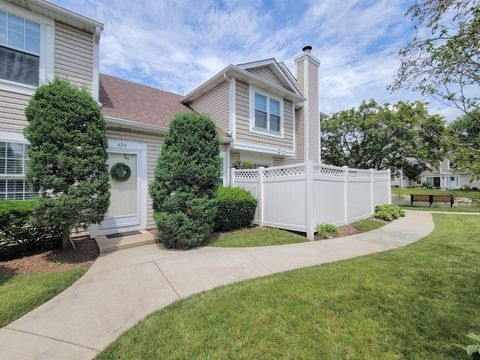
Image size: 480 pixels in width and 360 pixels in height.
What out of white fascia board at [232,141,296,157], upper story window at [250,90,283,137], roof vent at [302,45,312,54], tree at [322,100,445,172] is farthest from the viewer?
tree at [322,100,445,172]

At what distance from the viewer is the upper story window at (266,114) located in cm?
980

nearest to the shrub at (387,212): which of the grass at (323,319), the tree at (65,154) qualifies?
the grass at (323,319)

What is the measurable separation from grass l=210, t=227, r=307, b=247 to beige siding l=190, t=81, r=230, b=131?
174 inches

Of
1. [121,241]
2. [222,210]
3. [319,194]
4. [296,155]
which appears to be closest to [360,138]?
[296,155]

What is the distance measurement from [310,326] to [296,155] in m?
10.0

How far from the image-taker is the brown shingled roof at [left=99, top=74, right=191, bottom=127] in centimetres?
770

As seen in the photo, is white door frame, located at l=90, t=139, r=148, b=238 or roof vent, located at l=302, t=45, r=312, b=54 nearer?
white door frame, located at l=90, t=139, r=148, b=238

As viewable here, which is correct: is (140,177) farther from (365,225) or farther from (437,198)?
(437,198)

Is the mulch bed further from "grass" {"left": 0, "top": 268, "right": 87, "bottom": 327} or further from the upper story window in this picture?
the upper story window

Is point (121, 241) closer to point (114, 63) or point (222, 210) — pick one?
point (222, 210)

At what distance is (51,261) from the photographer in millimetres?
4762

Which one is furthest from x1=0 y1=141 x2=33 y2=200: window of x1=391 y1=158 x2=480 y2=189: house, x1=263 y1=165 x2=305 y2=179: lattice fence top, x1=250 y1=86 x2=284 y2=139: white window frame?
x1=391 y1=158 x2=480 y2=189: house

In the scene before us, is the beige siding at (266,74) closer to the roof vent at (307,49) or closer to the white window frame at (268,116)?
the white window frame at (268,116)

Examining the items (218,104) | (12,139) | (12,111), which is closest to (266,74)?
(218,104)
